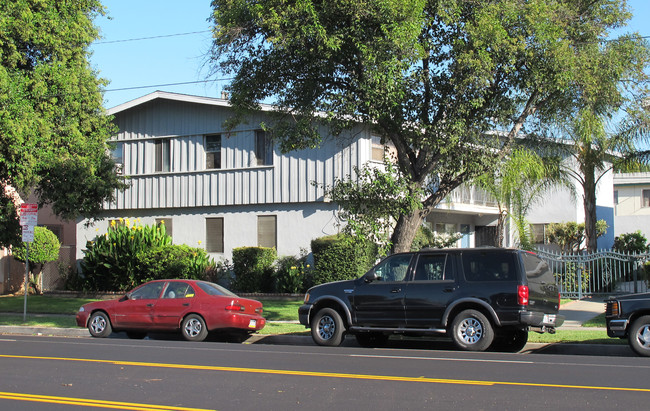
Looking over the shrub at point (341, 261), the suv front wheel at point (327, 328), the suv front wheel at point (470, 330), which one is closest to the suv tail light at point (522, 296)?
the suv front wheel at point (470, 330)

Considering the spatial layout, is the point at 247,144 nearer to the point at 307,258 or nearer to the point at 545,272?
the point at 307,258

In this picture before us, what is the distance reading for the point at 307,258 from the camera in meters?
25.7

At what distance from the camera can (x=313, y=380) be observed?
9.31 m

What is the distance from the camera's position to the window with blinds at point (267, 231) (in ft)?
88.0

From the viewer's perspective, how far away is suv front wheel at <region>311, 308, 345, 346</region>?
14039 mm

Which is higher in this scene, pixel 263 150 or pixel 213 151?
pixel 213 151

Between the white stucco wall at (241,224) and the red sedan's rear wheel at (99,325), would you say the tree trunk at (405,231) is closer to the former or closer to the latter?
the red sedan's rear wheel at (99,325)

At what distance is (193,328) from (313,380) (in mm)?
6870

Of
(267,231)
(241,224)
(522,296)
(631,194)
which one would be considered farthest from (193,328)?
(631,194)

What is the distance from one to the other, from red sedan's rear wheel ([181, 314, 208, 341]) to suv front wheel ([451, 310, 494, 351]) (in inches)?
219

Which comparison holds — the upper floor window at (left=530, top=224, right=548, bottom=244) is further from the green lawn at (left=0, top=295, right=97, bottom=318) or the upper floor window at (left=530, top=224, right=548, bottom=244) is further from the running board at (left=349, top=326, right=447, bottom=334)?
the running board at (left=349, top=326, right=447, bottom=334)

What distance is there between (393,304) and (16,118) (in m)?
11.7

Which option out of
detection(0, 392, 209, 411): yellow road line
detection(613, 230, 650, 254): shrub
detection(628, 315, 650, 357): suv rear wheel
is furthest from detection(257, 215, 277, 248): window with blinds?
detection(0, 392, 209, 411): yellow road line

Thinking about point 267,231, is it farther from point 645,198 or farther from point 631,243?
point 645,198
